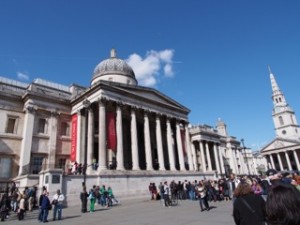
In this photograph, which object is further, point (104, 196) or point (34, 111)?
point (34, 111)

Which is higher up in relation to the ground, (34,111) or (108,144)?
(34,111)

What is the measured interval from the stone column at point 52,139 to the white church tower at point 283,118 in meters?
76.5

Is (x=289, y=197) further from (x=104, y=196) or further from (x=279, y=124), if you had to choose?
(x=279, y=124)

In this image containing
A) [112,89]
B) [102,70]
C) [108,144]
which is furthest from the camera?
[102,70]

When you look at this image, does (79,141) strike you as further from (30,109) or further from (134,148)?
(30,109)

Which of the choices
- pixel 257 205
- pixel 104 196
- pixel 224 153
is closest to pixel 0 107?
pixel 104 196

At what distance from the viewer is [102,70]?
1407 inches

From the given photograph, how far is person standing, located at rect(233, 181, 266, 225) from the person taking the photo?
11.9 ft

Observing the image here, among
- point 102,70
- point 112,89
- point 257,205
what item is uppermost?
point 102,70

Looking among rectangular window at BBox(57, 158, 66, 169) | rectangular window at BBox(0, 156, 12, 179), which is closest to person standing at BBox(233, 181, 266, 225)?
rectangular window at BBox(0, 156, 12, 179)

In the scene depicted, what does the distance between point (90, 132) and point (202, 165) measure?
23.9m

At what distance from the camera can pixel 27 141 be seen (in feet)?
77.6

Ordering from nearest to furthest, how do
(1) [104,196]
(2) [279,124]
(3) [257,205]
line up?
1. (3) [257,205]
2. (1) [104,196]
3. (2) [279,124]

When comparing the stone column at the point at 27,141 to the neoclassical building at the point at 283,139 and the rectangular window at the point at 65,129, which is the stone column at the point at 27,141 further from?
the neoclassical building at the point at 283,139
